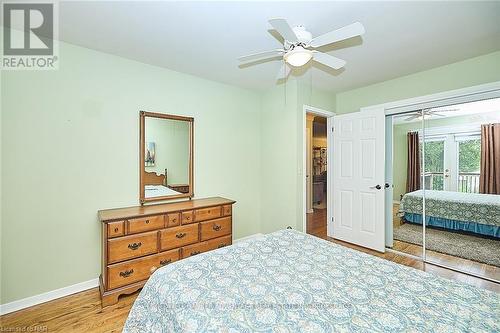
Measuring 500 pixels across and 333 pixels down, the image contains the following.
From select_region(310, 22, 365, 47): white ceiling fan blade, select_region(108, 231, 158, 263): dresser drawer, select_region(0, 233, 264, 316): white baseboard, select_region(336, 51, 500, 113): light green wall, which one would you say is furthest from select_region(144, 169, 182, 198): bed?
select_region(336, 51, 500, 113): light green wall

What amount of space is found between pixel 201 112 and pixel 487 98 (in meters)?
3.42

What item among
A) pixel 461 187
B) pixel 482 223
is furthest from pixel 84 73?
pixel 482 223

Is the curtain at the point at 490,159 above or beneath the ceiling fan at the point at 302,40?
beneath

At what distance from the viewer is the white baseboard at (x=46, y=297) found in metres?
2.00

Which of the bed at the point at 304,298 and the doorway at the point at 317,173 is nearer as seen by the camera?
the bed at the point at 304,298

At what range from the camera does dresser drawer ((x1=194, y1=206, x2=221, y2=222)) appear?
2.61 meters

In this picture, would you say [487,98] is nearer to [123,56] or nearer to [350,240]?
[350,240]

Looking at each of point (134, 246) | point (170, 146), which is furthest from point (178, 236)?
point (170, 146)

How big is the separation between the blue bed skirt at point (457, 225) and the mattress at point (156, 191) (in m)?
3.80

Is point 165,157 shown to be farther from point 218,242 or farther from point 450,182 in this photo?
point 450,182

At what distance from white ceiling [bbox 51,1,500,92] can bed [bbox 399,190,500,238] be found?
1934 mm

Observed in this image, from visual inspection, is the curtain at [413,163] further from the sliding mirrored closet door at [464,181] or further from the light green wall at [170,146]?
the light green wall at [170,146]

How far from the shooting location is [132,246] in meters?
2.17

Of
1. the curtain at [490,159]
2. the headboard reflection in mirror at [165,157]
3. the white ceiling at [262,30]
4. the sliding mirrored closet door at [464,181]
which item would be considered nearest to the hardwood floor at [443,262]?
the sliding mirrored closet door at [464,181]
